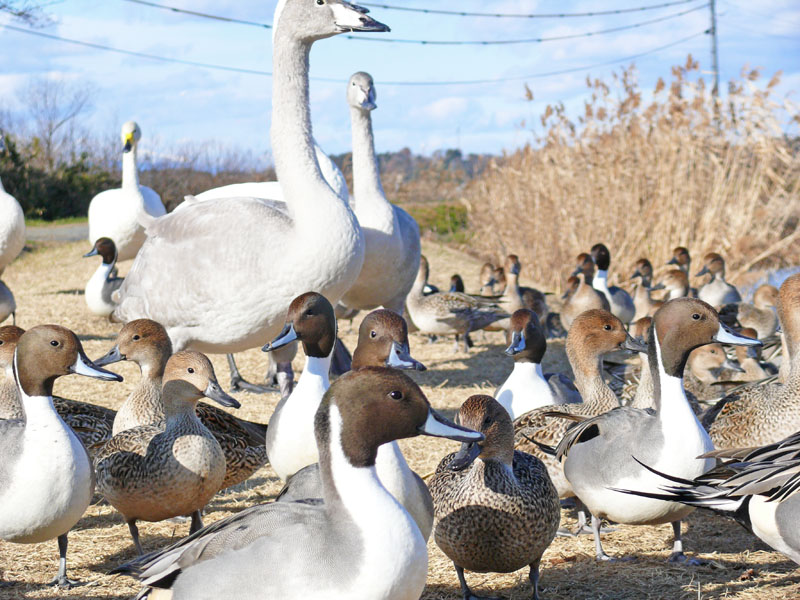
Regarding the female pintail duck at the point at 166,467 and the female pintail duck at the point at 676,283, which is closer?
the female pintail duck at the point at 166,467

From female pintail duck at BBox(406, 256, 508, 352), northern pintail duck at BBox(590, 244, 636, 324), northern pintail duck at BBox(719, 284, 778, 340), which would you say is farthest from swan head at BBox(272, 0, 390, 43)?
northern pintail duck at BBox(590, 244, 636, 324)

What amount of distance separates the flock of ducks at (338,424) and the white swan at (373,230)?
0.02m

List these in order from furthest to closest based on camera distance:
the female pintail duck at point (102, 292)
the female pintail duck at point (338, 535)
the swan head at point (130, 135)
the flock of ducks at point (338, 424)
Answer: the swan head at point (130, 135)
the female pintail duck at point (102, 292)
the flock of ducks at point (338, 424)
the female pintail duck at point (338, 535)

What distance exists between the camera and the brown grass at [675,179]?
12.8 m

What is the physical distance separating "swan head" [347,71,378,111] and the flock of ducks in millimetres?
21

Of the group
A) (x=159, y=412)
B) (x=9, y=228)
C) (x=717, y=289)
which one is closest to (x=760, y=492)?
(x=159, y=412)

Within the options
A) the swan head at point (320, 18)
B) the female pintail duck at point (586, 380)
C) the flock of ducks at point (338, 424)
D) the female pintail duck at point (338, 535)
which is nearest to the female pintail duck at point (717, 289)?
the flock of ducks at point (338, 424)

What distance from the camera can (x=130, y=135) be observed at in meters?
13.0

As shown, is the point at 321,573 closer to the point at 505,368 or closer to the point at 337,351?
the point at 337,351

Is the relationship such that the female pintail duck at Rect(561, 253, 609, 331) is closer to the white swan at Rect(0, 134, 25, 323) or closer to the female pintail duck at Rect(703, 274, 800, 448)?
the female pintail duck at Rect(703, 274, 800, 448)

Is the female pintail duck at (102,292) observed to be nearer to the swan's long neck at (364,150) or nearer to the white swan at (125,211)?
the white swan at (125,211)

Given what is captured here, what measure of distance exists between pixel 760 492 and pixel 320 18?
362 cm

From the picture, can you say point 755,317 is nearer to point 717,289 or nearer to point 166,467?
point 717,289

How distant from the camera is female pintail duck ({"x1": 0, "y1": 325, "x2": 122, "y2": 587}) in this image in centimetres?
338
